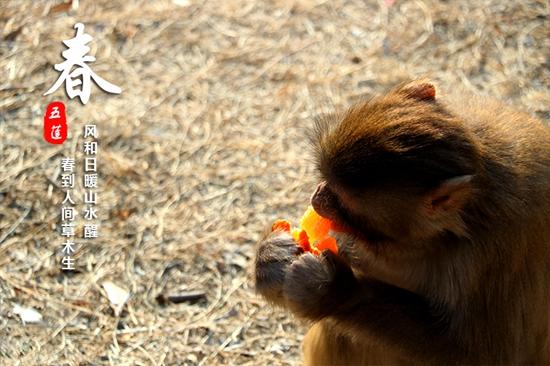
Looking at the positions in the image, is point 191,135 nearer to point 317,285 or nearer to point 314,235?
point 314,235

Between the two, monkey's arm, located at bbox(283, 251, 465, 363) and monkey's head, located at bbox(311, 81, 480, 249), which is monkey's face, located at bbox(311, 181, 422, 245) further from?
monkey's arm, located at bbox(283, 251, 465, 363)

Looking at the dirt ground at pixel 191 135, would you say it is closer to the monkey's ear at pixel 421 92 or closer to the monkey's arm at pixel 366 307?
the monkey's arm at pixel 366 307

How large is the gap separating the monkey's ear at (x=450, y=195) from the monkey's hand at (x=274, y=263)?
0.91 metres

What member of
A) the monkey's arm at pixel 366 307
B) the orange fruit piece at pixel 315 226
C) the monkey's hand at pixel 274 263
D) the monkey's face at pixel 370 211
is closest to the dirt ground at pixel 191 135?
the monkey's hand at pixel 274 263

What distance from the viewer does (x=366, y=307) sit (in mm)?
5336

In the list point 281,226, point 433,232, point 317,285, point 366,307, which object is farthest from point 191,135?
point 433,232

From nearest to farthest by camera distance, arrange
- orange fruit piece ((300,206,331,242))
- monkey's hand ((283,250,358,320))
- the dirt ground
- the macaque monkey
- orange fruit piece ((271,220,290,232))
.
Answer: the macaque monkey
monkey's hand ((283,250,358,320))
orange fruit piece ((300,206,331,242))
orange fruit piece ((271,220,290,232))
the dirt ground

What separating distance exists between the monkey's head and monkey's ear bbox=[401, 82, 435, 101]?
50 mm

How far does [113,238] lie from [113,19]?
8.97ft

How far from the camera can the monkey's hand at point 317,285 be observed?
5363mm

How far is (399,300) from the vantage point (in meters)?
5.40

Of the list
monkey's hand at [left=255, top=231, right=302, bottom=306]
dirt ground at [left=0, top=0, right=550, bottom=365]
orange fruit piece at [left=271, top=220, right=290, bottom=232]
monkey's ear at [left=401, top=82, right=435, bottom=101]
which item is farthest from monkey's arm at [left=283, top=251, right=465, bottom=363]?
dirt ground at [left=0, top=0, right=550, bottom=365]

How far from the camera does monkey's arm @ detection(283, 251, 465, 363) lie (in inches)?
207

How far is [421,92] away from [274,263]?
1212mm
